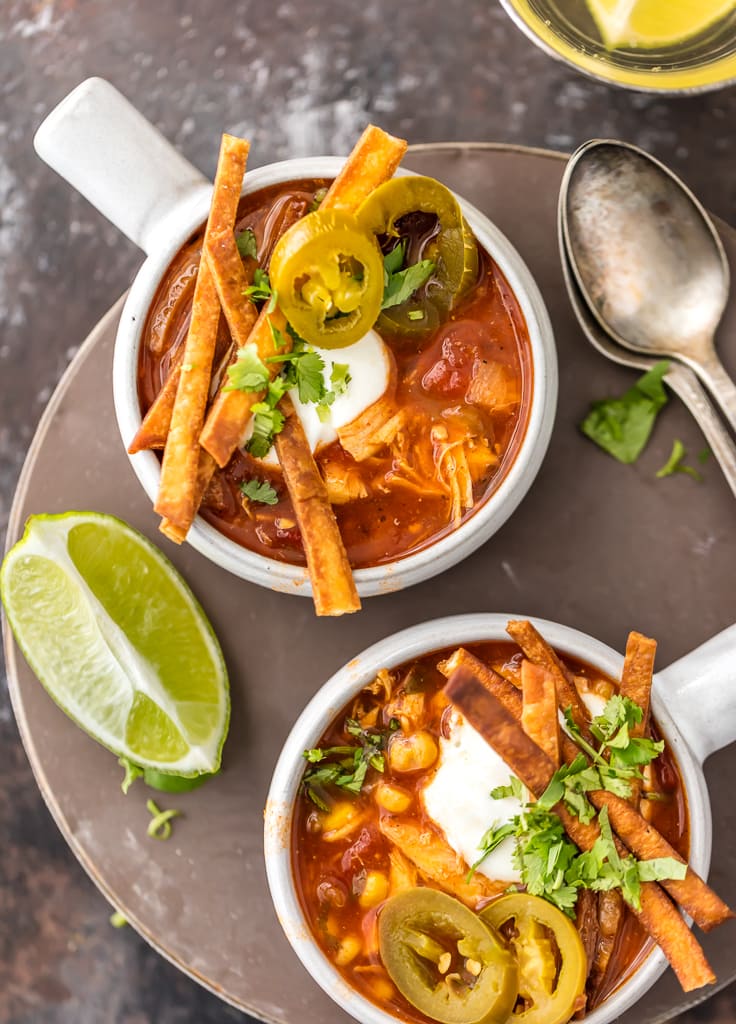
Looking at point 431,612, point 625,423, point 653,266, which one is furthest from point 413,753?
point 653,266

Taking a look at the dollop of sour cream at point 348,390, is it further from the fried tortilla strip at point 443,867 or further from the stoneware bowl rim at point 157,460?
the fried tortilla strip at point 443,867

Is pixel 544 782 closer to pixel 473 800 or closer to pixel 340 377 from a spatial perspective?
pixel 473 800

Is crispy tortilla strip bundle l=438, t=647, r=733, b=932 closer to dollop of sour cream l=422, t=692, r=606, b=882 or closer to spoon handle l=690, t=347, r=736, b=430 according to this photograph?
dollop of sour cream l=422, t=692, r=606, b=882

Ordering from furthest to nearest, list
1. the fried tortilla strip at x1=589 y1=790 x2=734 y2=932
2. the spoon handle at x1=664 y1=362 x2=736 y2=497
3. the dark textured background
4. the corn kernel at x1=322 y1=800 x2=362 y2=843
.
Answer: the dark textured background → the spoon handle at x1=664 y1=362 x2=736 y2=497 → the corn kernel at x1=322 y1=800 x2=362 y2=843 → the fried tortilla strip at x1=589 y1=790 x2=734 y2=932

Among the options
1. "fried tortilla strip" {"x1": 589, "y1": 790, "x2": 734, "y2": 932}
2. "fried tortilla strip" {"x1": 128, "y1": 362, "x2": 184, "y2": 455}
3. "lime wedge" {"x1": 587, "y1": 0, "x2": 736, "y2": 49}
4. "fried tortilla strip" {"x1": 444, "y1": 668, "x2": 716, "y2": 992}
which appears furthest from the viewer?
"lime wedge" {"x1": 587, "y1": 0, "x2": 736, "y2": 49}

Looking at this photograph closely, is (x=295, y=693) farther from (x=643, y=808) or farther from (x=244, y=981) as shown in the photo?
(x=643, y=808)

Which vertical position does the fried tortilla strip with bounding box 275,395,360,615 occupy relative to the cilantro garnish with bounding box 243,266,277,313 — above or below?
below

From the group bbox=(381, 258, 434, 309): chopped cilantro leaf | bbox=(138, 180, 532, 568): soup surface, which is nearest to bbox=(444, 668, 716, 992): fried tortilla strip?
bbox=(138, 180, 532, 568): soup surface

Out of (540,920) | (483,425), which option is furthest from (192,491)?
(540,920)
